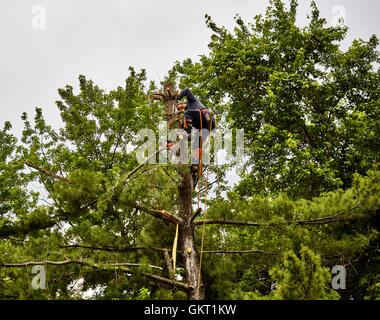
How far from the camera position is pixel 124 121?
1336cm

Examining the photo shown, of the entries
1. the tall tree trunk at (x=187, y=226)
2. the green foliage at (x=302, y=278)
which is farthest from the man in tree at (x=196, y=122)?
the green foliage at (x=302, y=278)

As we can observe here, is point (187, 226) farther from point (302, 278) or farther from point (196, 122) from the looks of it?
point (302, 278)

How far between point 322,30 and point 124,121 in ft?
26.9

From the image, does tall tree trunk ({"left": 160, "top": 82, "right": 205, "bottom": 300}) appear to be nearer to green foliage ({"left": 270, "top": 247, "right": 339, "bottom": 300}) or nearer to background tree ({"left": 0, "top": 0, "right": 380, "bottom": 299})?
background tree ({"left": 0, "top": 0, "right": 380, "bottom": 299})

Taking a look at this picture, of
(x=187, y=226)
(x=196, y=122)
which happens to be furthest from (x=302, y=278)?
(x=196, y=122)

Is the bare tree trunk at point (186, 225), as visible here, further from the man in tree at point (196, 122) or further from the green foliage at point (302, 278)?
the green foliage at point (302, 278)

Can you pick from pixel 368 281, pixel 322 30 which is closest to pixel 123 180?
pixel 368 281

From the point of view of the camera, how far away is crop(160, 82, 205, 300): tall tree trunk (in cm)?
543

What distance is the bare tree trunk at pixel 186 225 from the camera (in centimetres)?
543

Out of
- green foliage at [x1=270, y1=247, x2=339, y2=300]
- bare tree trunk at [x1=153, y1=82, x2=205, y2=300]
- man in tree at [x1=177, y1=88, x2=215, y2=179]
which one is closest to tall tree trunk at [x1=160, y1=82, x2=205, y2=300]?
bare tree trunk at [x1=153, y1=82, x2=205, y2=300]

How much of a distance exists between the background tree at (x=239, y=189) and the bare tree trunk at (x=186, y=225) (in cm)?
8

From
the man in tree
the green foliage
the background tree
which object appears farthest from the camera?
the man in tree

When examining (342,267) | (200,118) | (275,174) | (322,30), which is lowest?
(342,267)
